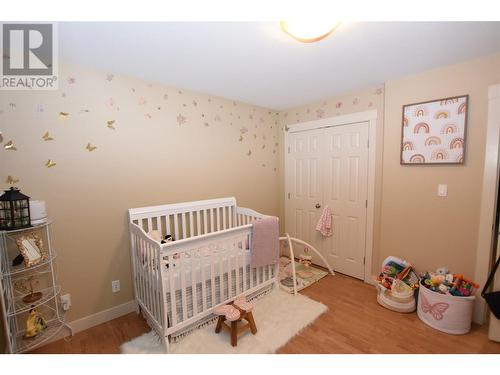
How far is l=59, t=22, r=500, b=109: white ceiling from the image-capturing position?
53.5 inches

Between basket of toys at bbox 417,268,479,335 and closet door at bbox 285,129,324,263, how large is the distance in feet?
4.15

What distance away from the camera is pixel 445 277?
6.20 ft

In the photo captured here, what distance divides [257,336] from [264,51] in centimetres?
215

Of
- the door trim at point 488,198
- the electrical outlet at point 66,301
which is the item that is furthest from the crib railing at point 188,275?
the door trim at point 488,198

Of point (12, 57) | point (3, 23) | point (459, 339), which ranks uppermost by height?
point (3, 23)

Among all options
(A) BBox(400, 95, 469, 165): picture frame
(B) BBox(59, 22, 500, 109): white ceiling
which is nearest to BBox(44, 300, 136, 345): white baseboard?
(B) BBox(59, 22, 500, 109): white ceiling

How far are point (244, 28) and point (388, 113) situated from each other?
175 centimetres

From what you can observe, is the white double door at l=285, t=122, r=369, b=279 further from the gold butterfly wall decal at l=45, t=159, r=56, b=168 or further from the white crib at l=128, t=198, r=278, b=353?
the gold butterfly wall decal at l=45, t=159, r=56, b=168

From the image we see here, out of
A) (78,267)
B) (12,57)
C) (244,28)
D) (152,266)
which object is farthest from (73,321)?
(244,28)

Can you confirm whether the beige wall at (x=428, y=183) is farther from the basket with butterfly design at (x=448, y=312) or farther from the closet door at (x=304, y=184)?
the closet door at (x=304, y=184)

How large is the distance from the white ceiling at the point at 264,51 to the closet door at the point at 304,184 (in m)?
0.88

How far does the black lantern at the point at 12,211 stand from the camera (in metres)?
1.39

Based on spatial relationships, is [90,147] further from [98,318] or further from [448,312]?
[448,312]
